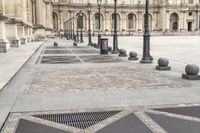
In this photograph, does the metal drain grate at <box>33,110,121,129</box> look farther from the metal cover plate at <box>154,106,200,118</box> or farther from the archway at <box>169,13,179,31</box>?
the archway at <box>169,13,179,31</box>

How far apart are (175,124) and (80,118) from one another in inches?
72.5

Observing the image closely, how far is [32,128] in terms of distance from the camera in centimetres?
590

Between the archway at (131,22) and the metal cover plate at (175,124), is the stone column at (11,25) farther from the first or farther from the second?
the archway at (131,22)

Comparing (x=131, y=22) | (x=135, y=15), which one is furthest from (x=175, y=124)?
(x=131, y=22)

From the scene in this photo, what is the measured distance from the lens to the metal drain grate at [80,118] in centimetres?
631

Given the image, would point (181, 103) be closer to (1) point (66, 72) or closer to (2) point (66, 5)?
(1) point (66, 72)

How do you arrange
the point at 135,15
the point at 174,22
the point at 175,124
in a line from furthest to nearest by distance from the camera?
the point at 174,22, the point at 135,15, the point at 175,124

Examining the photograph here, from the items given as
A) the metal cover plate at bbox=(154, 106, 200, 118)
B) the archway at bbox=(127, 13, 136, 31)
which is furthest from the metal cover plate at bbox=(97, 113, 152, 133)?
the archway at bbox=(127, 13, 136, 31)

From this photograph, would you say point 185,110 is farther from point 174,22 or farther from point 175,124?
point 174,22

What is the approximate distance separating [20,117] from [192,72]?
661 cm

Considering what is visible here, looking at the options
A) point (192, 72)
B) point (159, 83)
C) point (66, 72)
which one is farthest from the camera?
point (66, 72)

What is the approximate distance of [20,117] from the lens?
21.6 feet

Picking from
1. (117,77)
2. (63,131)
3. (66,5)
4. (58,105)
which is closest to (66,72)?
(117,77)

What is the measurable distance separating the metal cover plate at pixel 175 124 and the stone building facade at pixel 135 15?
101738 millimetres
